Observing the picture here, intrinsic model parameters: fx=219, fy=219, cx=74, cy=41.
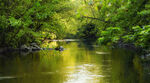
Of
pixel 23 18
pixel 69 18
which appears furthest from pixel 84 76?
pixel 69 18

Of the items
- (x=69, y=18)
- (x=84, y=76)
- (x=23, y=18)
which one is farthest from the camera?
(x=69, y=18)

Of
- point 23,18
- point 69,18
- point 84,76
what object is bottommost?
point 84,76

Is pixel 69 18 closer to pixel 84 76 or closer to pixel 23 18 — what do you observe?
pixel 23 18

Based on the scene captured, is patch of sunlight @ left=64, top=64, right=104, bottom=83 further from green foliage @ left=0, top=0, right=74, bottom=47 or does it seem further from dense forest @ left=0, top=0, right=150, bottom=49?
green foliage @ left=0, top=0, right=74, bottom=47

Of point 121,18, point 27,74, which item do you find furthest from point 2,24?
point 121,18

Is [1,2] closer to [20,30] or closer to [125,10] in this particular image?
[20,30]

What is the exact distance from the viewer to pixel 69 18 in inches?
1226

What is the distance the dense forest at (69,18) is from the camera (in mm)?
6562

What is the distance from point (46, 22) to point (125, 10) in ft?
71.1

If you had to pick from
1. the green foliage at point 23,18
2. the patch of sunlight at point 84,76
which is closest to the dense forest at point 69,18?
the green foliage at point 23,18

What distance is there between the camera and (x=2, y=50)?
30.5 m

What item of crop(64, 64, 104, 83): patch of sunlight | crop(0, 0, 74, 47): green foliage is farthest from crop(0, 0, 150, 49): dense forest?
crop(64, 64, 104, 83): patch of sunlight

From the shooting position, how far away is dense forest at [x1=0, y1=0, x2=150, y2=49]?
6562 millimetres

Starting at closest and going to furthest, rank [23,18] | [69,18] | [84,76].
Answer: [84,76]
[23,18]
[69,18]
